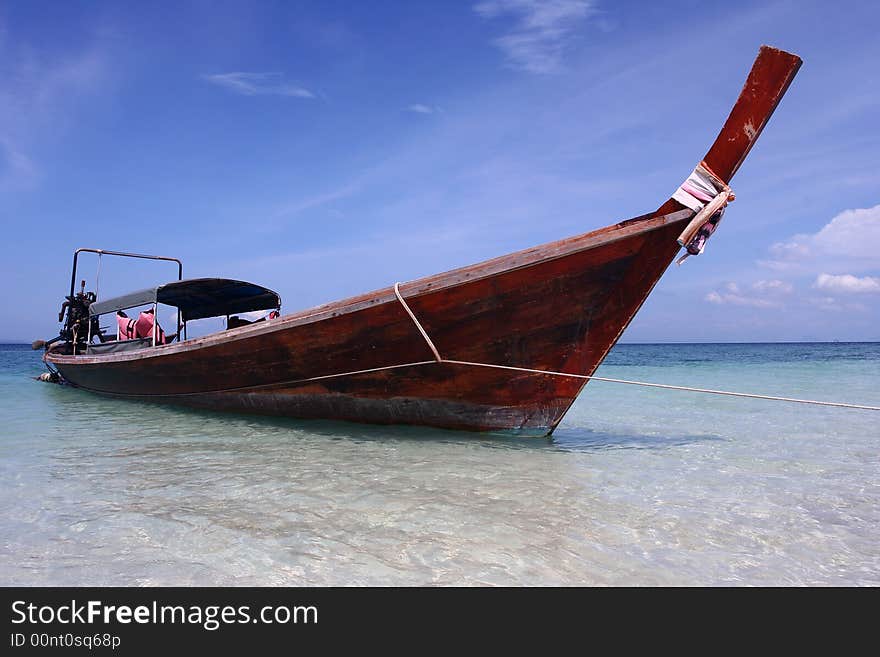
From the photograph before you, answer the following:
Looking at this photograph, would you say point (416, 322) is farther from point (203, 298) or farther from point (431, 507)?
point (203, 298)

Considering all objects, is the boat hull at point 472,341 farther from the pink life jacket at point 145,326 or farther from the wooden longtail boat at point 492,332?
the pink life jacket at point 145,326

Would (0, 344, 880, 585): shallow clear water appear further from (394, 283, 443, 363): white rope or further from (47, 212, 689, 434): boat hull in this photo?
(394, 283, 443, 363): white rope

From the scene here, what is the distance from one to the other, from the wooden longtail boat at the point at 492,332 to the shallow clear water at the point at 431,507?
0.36 metres

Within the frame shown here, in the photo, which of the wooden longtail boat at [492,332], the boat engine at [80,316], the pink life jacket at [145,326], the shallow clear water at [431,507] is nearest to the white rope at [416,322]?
the wooden longtail boat at [492,332]

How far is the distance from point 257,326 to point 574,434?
374 cm

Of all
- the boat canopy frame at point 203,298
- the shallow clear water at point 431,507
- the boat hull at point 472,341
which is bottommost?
the shallow clear water at point 431,507

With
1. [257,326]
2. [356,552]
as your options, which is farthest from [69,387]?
[356,552]

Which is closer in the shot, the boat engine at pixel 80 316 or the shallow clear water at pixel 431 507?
the shallow clear water at pixel 431 507

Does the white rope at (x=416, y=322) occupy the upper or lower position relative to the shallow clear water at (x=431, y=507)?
upper

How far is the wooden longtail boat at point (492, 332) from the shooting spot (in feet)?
13.5

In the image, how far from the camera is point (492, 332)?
15.6 feet

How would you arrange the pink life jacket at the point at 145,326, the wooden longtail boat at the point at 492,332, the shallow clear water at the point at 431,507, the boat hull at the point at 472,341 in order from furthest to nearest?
the pink life jacket at the point at 145,326
the boat hull at the point at 472,341
the wooden longtail boat at the point at 492,332
the shallow clear water at the point at 431,507

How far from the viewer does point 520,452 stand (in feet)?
15.3
